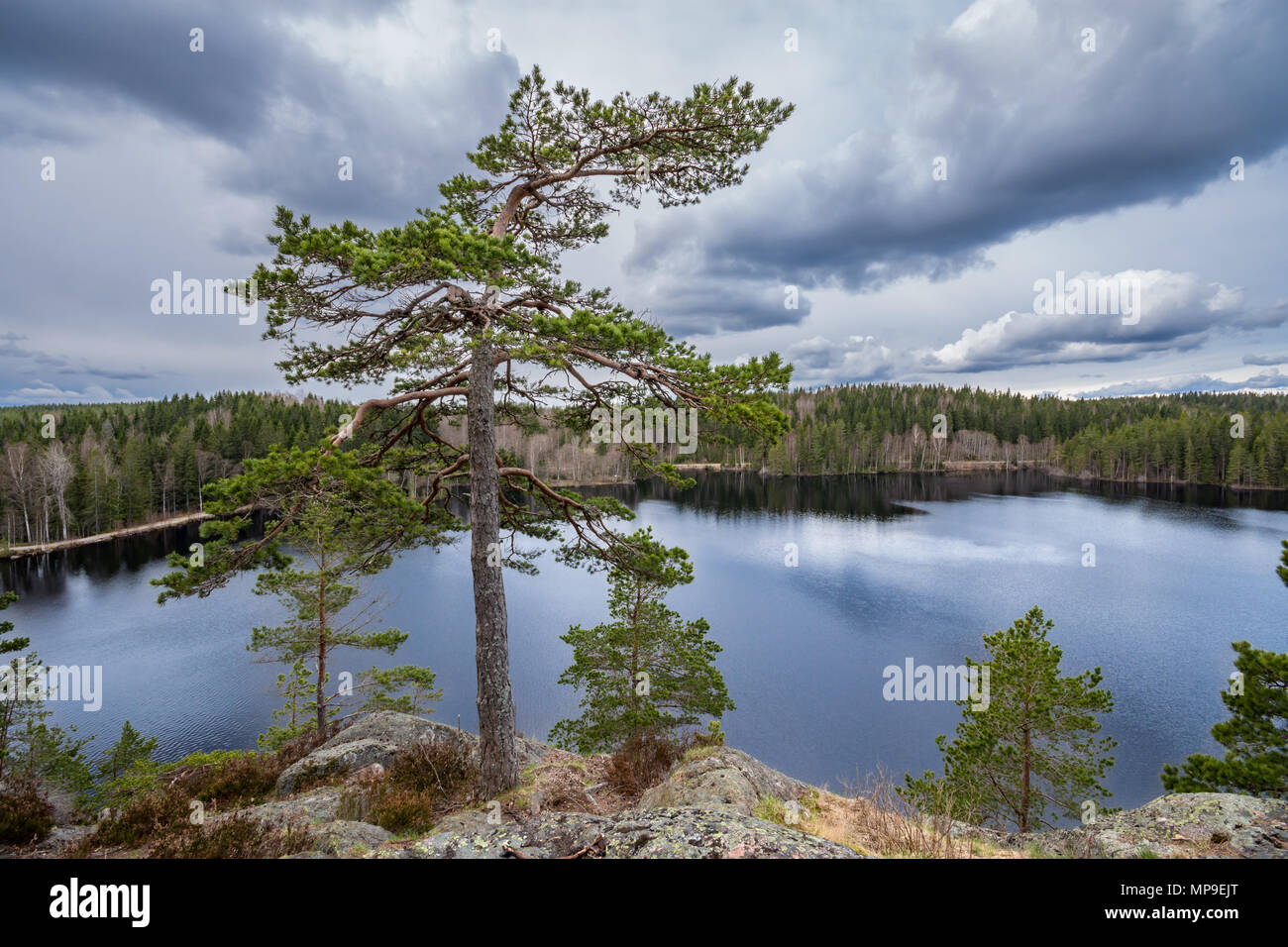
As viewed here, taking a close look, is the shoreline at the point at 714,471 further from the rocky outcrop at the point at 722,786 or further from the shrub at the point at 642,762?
the shrub at the point at 642,762

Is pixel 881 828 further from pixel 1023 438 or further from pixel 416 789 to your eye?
pixel 1023 438

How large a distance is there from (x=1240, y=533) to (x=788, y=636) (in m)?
50.7

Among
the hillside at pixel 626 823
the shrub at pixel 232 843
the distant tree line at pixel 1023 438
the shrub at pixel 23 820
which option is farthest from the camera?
the distant tree line at pixel 1023 438

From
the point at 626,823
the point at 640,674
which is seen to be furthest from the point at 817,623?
the point at 626,823

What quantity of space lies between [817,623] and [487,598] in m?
25.2

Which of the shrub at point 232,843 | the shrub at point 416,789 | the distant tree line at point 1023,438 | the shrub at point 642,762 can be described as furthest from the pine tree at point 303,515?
the distant tree line at point 1023,438

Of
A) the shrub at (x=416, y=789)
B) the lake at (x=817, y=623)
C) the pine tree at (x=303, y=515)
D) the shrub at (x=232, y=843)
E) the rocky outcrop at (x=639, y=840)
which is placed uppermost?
the pine tree at (x=303, y=515)

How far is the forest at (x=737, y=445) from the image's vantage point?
45.9m

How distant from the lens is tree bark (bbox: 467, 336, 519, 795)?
709cm

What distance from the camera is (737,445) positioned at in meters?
24.3

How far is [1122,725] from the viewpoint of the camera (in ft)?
60.6

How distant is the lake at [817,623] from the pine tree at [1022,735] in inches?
193

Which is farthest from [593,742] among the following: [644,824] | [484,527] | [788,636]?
[788,636]
